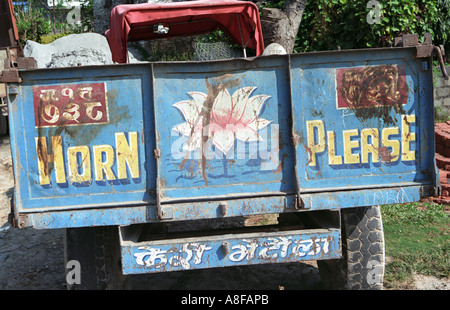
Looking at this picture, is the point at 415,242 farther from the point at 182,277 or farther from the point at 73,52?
the point at 73,52

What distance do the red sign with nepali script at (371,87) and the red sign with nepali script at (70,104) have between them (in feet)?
5.11

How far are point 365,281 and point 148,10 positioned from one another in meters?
3.55

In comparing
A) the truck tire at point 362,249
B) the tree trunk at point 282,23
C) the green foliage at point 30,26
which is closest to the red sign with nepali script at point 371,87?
the truck tire at point 362,249

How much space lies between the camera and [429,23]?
976 centimetres

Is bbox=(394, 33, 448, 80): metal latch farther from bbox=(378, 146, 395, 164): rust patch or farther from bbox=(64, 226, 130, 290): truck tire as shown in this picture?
bbox=(64, 226, 130, 290): truck tire

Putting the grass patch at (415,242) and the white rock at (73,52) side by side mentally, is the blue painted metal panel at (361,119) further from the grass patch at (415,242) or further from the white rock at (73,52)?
the white rock at (73,52)

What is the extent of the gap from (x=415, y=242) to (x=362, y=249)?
72.6 inches

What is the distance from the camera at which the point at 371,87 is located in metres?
→ 3.28

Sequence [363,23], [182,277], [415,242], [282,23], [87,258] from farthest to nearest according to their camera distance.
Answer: [363,23] → [282,23] → [415,242] → [182,277] → [87,258]

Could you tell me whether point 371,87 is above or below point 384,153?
above

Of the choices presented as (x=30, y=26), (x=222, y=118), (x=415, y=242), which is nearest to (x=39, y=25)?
(x=30, y=26)

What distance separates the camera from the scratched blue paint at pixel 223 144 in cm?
318

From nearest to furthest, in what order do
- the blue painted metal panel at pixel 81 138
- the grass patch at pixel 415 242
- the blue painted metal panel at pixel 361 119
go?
the blue painted metal panel at pixel 81 138 → the blue painted metal panel at pixel 361 119 → the grass patch at pixel 415 242

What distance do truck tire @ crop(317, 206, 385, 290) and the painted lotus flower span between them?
998mm
